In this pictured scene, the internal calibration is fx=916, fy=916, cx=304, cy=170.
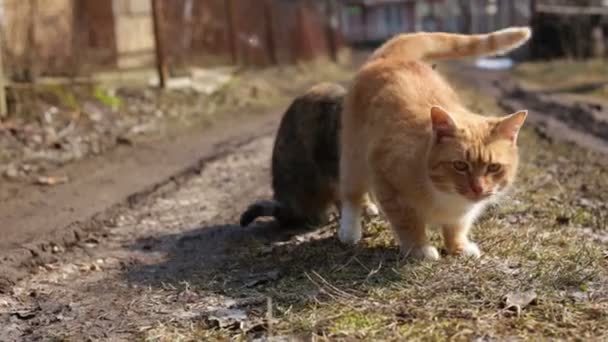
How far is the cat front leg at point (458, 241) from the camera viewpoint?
16.1 feet

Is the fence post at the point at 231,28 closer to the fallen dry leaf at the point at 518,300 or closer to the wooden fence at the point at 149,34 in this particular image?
the wooden fence at the point at 149,34

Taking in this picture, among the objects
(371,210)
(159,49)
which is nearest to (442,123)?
(371,210)

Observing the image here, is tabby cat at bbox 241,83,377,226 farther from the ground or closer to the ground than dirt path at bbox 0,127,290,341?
farther from the ground

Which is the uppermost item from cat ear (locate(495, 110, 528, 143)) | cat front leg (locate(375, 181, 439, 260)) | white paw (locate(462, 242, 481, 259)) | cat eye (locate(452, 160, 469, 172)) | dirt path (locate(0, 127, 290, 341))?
cat ear (locate(495, 110, 528, 143))

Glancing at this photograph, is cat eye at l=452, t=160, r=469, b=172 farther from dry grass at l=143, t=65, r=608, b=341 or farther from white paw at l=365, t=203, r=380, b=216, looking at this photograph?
white paw at l=365, t=203, r=380, b=216

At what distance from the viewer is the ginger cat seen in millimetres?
4477

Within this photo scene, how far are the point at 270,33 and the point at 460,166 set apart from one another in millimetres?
14253

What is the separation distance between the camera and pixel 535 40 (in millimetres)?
23359

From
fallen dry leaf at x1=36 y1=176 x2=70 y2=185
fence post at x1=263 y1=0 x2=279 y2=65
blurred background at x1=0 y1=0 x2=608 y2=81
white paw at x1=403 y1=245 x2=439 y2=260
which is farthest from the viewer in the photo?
fence post at x1=263 y1=0 x2=279 y2=65

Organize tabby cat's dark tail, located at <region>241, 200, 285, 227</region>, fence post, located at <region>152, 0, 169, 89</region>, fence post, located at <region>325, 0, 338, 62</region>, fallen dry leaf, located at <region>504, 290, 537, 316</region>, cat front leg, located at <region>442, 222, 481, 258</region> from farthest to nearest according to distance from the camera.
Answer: fence post, located at <region>325, 0, 338, 62</region> → fence post, located at <region>152, 0, 169, 89</region> → tabby cat's dark tail, located at <region>241, 200, 285, 227</region> → cat front leg, located at <region>442, 222, 481, 258</region> → fallen dry leaf, located at <region>504, 290, 537, 316</region>

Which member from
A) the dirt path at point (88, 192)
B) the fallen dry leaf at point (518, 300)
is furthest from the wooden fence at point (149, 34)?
the fallen dry leaf at point (518, 300)

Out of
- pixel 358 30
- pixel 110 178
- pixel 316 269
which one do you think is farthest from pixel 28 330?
pixel 358 30

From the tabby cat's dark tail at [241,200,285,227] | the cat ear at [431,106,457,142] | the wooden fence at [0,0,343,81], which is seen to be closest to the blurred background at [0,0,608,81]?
the wooden fence at [0,0,343,81]

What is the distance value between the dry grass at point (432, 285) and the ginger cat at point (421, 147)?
23cm
